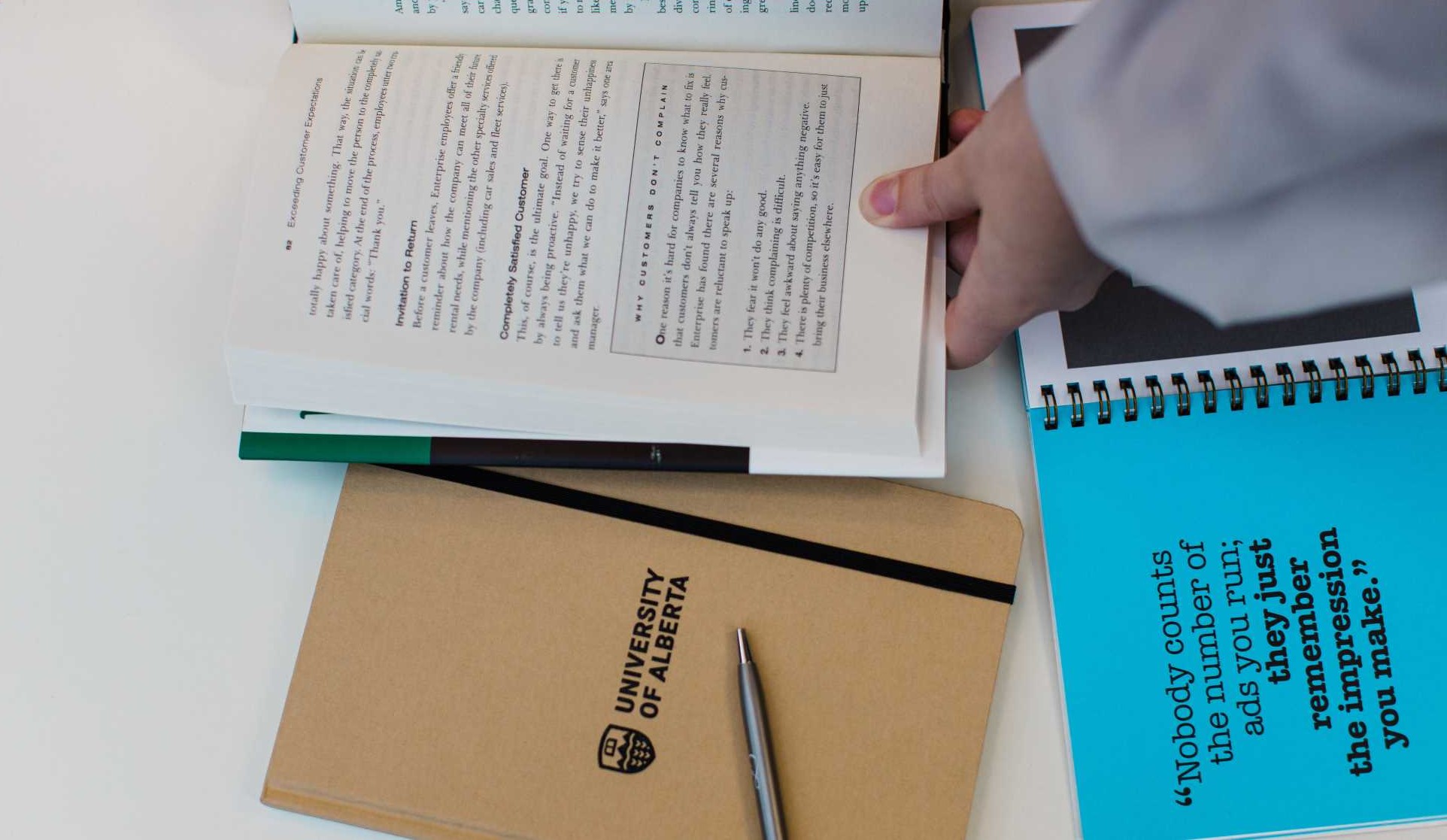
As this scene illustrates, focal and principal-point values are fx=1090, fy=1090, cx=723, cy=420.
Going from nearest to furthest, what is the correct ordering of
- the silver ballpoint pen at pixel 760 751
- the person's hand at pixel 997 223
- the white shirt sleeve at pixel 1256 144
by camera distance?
the white shirt sleeve at pixel 1256 144 < the person's hand at pixel 997 223 < the silver ballpoint pen at pixel 760 751

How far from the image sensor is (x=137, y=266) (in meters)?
0.69

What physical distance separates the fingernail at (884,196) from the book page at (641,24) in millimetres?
100

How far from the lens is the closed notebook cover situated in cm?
62

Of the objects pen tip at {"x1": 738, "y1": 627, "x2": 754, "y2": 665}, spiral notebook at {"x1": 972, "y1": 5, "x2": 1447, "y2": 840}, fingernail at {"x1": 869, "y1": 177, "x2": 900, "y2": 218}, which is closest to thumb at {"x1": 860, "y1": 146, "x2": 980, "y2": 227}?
fingernail at {"x1": 869, "y1": 177, "x2": 900, "y2": 218}

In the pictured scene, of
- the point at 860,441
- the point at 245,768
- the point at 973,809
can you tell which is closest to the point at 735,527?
the point at 860,441

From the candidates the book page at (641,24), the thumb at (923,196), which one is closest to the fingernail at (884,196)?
the thumb at (923,196)

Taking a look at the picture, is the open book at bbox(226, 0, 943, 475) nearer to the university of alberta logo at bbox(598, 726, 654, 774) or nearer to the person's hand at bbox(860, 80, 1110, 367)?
the person's hand at bbox(860, 80, 1110, 367)

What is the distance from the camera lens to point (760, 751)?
23.8 inches

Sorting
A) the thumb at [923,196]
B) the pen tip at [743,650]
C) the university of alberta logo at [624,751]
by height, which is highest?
the thumb at [923,196]

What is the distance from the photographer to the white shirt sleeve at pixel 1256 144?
1.22ft

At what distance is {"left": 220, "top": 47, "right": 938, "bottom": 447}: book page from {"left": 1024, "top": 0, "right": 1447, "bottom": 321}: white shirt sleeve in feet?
0.68

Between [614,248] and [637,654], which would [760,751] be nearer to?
[637,654]

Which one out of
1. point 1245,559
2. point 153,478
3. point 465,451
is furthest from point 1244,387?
point 153,478

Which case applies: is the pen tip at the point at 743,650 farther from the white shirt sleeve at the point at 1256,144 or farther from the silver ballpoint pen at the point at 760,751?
the white shirt sleeve at the point at 1256,144
